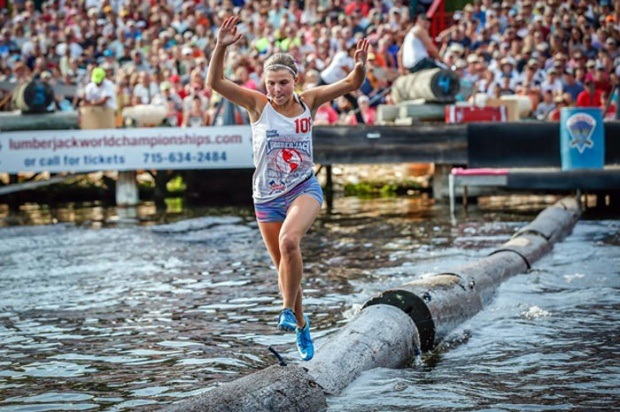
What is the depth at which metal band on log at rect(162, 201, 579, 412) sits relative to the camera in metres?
6.57

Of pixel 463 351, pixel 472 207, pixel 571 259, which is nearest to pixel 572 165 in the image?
pixel 472 207

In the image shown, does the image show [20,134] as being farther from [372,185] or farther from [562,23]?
[562,23]

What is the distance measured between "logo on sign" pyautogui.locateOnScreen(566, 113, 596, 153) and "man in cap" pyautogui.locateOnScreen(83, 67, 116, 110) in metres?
8.45

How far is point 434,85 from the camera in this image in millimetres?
20750

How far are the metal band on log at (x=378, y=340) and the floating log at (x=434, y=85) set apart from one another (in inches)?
323

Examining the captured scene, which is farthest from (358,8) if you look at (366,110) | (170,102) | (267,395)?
(267,395)

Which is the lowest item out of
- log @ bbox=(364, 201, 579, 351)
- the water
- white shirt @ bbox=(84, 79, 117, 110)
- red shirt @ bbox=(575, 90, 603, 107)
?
the water

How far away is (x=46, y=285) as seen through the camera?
13055mm

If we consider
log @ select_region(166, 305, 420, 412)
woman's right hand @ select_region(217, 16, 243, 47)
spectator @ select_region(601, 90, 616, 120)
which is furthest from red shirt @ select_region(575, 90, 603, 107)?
woman's right hand @ select_region(217, 16, 243, 47)

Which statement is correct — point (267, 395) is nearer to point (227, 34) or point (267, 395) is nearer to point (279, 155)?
point (279, 155)

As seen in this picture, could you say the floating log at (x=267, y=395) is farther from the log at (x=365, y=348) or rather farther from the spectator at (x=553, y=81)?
the spectator at (x=553, y=81)

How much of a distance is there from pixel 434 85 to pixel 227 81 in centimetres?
1310

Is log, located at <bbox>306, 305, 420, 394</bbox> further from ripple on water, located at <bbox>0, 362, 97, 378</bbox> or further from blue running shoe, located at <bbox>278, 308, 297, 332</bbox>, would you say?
ripple on water, located at <bbox>0, 362, 97, 378</bbox>

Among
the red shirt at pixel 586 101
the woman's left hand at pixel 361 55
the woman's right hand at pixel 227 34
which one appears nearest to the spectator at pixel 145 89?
the red shirt at pixel 586 101
